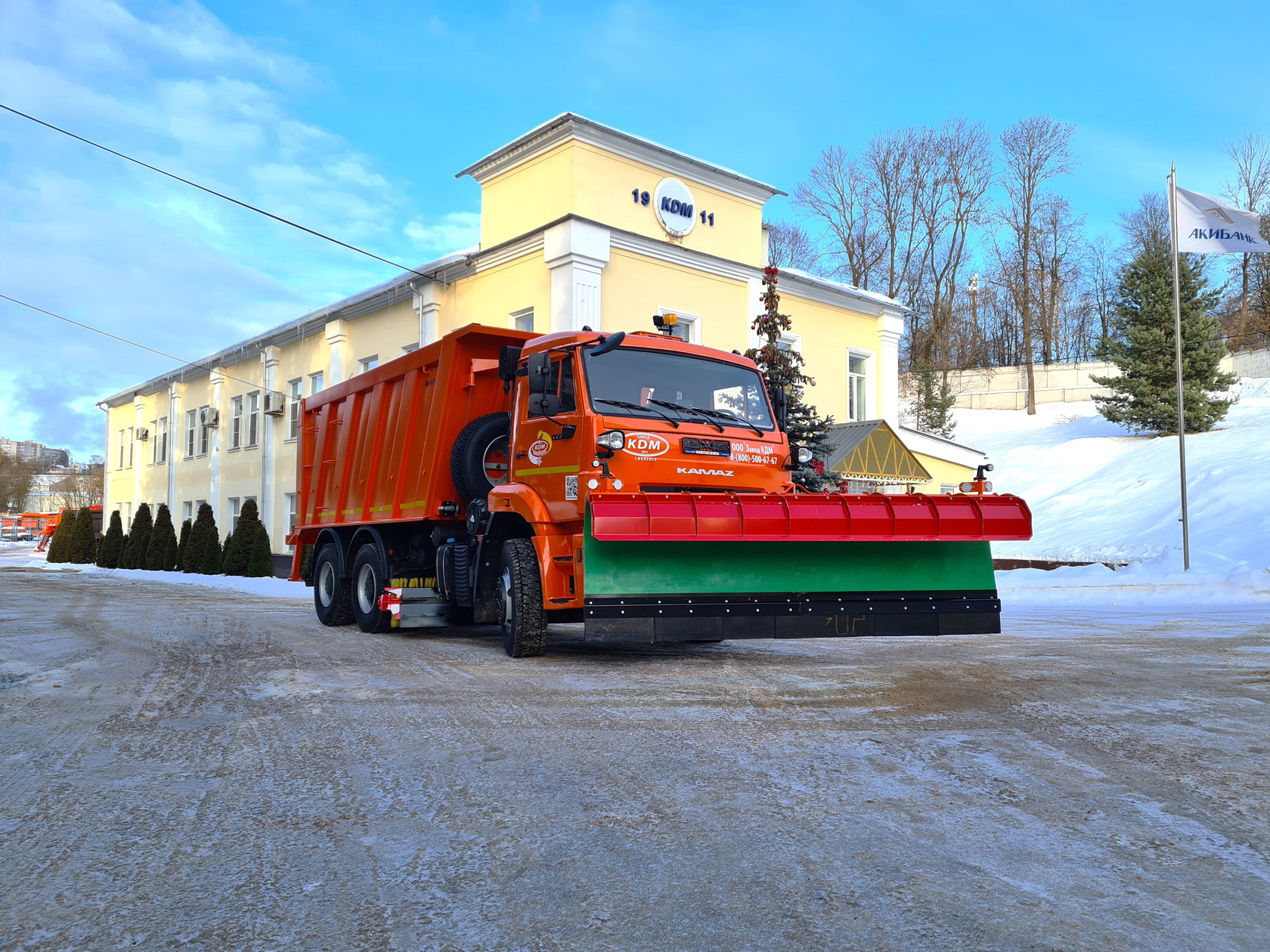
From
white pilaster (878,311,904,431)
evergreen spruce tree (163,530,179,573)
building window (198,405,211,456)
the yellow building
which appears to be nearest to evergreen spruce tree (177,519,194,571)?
evergreen spruce tree (163,530,179,573)

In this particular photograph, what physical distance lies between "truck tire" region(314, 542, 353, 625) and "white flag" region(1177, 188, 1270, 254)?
1642 centimetres

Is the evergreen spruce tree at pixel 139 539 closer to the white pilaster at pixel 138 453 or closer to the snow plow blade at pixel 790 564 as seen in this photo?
the white pilaster at pixel 138 453

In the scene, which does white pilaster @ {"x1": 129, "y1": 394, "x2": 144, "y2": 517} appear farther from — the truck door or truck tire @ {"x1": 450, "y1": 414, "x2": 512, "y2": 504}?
the truck door

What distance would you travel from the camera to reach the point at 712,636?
25.0ft

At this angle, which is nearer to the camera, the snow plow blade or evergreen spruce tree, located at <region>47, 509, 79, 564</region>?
the snow plow blade

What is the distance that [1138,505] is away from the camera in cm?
2792

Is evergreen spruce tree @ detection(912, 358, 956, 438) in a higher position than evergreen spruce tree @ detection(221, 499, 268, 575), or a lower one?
higher

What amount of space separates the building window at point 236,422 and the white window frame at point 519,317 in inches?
669

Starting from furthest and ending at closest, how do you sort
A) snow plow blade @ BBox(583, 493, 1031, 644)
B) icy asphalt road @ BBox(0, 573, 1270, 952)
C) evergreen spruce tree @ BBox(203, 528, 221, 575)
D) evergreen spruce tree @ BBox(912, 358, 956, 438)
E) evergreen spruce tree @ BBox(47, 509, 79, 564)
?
evergreen spruce tree @ BBox(912, 358, 956, 438) → evergreen spruce tree @ BBox(47, 509, 79, 564) → evergreen spruce tree @ BBox(203, 528, 221, 575) → snow plow blade @ BBox(583, 493, 1031, 644) → icy asphalt road @ BBox(0, 573, 1270, 952)

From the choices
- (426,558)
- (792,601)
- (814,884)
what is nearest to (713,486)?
(792,601)

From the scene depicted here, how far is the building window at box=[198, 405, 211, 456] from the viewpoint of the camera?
37500 millimetres

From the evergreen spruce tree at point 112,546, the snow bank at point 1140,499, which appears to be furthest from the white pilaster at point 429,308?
the evergreen spruce tree at point 112,546

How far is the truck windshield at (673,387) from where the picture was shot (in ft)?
27.8

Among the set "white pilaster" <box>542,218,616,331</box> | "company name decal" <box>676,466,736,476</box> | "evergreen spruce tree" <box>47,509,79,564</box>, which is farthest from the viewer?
"evergreen spruce tree" <box>47,509,79,564</box>
